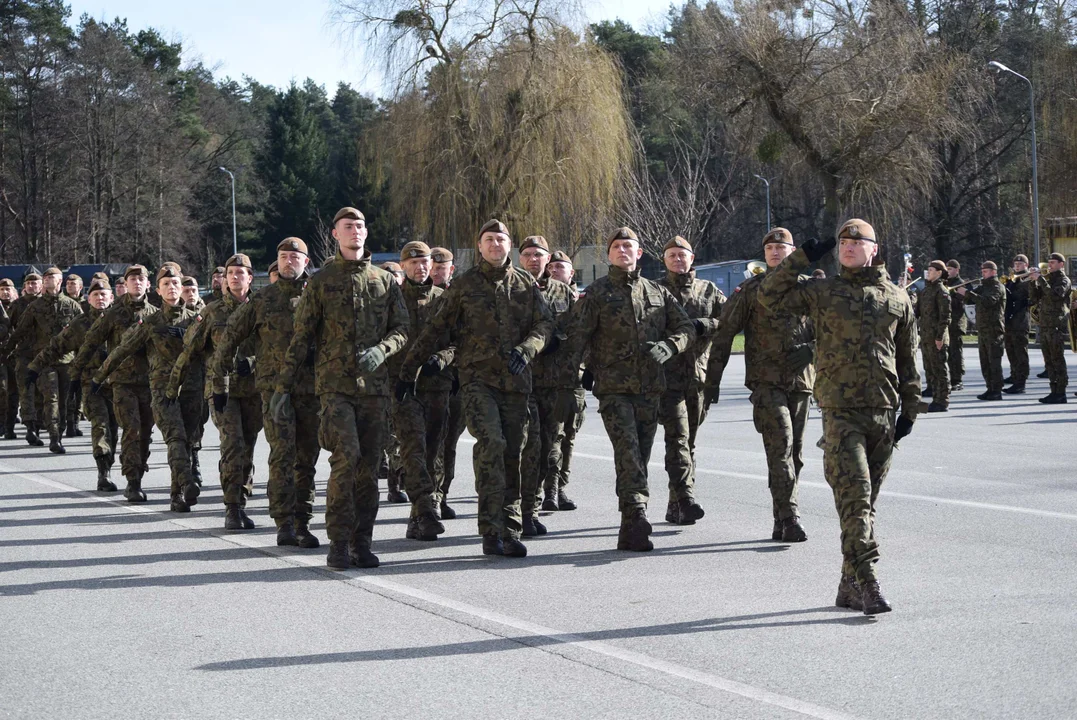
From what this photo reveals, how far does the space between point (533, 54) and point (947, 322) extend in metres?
19.0

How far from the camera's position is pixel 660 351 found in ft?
29.0

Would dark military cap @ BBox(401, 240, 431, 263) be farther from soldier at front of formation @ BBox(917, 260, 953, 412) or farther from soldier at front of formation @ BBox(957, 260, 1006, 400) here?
soldier at front of formation @ BBox(957, 260, 1006, 400)

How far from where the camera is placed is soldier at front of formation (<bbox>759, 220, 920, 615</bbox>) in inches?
278

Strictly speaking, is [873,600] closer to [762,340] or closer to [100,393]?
[762,340]

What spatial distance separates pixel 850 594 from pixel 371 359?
3.05 m

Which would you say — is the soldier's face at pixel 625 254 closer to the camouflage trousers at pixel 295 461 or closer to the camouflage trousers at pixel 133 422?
the camouflage trousers at pixel 295 461

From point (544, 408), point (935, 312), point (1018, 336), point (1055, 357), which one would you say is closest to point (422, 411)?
point (544, 408)

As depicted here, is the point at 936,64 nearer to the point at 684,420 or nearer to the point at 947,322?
the point at 947,322

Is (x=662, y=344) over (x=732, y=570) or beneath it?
over

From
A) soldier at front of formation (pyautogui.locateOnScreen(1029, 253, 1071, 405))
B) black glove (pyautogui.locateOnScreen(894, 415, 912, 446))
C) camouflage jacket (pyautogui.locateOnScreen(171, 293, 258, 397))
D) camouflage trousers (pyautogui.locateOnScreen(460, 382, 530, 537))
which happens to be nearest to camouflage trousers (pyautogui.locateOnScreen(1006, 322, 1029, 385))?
soldier at front of formation (pyautogui.locateOnScreen(1029, 253, 1071, 405))

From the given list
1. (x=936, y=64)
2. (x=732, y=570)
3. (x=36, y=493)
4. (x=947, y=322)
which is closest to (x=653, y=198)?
(x=936, y=64)

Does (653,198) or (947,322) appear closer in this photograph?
(947,322)

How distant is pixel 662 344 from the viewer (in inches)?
351

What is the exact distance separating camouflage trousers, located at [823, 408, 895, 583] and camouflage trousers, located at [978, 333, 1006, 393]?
14.1 meters
